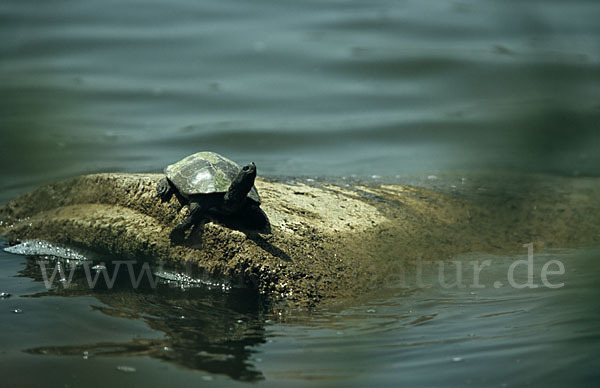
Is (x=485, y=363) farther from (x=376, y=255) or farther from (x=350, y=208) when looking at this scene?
(x=350, y=208)

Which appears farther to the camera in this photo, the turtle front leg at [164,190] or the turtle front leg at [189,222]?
the turtle front leg at [164,190]

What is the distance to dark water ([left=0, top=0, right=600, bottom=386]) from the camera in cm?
118

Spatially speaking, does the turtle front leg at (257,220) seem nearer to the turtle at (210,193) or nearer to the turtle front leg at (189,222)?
the turtle at (210,193)

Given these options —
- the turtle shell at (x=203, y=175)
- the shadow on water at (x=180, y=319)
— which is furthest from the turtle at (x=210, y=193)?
the shadow on water at (x=180, y=319)

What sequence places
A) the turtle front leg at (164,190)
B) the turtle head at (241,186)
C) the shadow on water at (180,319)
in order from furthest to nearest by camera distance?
the turtle front leg at (164,190) → the turtle head at (241,186) → the shadow on water at (180,319)

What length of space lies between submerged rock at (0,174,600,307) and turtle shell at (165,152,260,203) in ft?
0.71

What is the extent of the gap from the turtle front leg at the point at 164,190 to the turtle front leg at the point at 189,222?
0.72ft

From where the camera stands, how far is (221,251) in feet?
13.3

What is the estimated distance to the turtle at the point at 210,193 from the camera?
3902mm

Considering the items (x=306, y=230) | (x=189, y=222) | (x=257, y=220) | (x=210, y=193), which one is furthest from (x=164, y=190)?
(x=306, y=230)

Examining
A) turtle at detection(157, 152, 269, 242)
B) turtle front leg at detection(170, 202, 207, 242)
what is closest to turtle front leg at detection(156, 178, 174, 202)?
turtle at detection(157, 152, 269, 242)

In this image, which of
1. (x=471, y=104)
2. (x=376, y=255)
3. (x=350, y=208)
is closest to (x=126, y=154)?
(x=350, y=208)

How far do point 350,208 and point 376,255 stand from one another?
511 mm

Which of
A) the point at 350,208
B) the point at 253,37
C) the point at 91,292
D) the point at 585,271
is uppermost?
the point at 253,37
